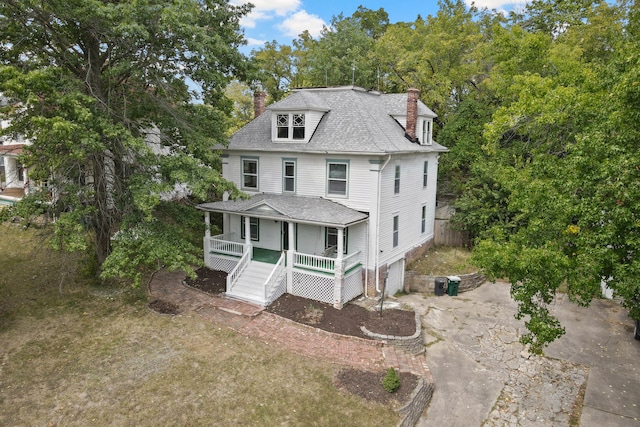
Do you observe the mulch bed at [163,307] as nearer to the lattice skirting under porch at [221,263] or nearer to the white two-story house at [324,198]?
the white two-story house at [324,198]

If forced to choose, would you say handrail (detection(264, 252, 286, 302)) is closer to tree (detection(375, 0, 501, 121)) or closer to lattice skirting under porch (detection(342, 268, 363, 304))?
lattice skirting under porch (detection(342, 268, 363, 304))

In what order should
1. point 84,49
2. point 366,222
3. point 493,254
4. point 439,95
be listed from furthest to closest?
point 439,95
point 366,222
point 84,49
point 493,254

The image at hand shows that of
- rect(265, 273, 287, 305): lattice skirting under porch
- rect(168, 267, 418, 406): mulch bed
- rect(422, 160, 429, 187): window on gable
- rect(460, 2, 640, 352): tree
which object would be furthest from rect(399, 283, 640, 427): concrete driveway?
rect(422, 160, 429, 187): window on gable

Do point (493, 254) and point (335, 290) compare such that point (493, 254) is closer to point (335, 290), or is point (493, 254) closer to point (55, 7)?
point (335, 290)

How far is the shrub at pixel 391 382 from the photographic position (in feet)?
36.1

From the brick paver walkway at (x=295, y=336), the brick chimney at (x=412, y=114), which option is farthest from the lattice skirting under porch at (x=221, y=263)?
the brick chimney at (x=412, y=114)

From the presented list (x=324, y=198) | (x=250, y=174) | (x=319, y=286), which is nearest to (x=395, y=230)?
(x=324, y=198)

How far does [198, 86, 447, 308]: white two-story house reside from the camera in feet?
55.0

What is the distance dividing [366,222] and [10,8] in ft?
45.5

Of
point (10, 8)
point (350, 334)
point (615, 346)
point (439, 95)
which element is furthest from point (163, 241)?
point (439, 95)

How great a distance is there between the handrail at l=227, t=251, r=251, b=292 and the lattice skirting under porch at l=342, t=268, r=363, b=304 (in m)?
4.28

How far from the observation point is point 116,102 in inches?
615

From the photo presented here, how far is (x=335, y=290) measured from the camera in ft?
53.0

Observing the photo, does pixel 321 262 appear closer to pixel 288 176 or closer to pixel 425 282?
pixel 288 176
